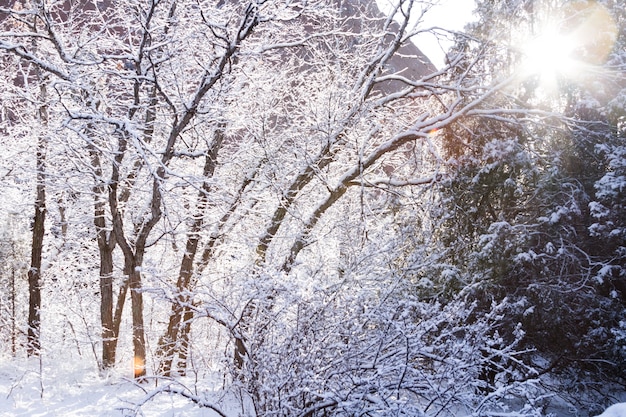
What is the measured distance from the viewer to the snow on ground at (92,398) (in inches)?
217

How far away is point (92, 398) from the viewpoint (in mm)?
6449

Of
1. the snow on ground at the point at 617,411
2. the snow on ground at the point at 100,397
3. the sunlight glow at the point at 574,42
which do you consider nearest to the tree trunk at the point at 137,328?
the snow on ground at the point at 100,397

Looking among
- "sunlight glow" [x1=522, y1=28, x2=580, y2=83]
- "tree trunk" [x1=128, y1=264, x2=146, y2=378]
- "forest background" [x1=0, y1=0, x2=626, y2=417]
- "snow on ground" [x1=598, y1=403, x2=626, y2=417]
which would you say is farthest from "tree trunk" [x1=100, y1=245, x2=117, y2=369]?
"snow on ground" [x1=598, y1=403, x2=626, y2=417]

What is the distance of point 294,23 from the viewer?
9.56 metres

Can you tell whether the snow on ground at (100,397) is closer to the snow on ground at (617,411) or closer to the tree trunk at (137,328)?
the tree trunk at (137,328)

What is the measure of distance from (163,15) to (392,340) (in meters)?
6.38

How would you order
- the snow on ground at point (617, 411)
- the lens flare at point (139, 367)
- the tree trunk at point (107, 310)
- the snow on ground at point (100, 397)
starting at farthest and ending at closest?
the tree trunk at point (107, 310) < the lens flare at point (139, 367) < the snow on ground at point (100, 397) < the snow on ground at point (617, 411)

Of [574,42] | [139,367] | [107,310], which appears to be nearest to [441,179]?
[574,42]

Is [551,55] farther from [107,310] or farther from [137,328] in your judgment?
[107,310]

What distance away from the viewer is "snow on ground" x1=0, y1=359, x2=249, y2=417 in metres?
5.50

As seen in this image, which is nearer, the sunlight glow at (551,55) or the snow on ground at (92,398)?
the snow on ground at (92,398)

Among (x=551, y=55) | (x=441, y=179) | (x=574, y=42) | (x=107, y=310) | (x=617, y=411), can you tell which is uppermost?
(x=574, y=42)

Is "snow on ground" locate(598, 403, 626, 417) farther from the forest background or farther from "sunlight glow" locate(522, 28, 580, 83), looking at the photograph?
"sunlight glow" locate(522, 28, 580, 83)

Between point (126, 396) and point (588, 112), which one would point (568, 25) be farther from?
point (126, 396)
